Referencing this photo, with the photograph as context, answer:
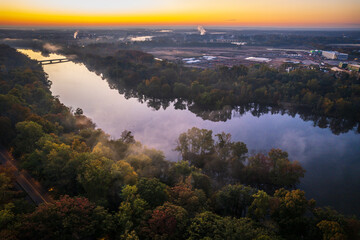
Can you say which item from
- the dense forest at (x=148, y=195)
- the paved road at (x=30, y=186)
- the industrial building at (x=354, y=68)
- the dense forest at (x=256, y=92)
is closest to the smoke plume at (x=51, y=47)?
the dense forest at (x=256, y=92)

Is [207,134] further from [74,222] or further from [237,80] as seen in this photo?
[237,80]

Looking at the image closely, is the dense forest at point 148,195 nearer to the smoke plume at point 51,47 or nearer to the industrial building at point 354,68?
the industrial building at point 354,68

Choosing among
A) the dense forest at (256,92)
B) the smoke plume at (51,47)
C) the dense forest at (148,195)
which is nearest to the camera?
the dense forest at (148,195)

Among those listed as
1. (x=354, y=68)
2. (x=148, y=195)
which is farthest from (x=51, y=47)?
(x=354, y=68)

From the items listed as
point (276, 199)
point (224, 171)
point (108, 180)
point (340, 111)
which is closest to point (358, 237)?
point (276, 199)

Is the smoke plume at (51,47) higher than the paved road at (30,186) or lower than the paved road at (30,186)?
higher

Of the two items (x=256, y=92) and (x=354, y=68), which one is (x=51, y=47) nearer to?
(x=256, y=92)

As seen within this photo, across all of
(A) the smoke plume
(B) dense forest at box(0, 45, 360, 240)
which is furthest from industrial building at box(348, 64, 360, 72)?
(A) the smoke plume
